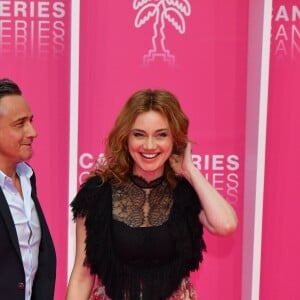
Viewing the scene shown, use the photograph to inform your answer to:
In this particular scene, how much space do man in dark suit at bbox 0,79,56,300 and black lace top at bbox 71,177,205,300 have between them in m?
0.16

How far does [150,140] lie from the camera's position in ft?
6.72

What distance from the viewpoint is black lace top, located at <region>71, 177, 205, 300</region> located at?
2.06 m

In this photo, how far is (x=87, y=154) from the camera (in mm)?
3357

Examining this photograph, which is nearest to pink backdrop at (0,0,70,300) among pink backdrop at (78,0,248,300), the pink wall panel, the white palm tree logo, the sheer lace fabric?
pink backdrop at (78,0,248,300)

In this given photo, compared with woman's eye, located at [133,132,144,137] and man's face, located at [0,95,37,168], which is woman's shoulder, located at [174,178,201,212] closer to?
woman's eye, located at [133,132,144,137]

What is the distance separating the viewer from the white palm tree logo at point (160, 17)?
3.28m

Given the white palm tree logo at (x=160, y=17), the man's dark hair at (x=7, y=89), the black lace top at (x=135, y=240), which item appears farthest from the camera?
the white palm tree logo at (x=160, y=17)

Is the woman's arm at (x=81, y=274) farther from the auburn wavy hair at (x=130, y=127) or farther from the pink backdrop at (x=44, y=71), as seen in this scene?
the pink backdrop at (x=44, y=71)

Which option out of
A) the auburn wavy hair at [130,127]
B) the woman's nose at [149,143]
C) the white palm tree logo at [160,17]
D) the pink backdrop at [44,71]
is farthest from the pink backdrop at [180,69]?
the woman's nose at [149,143]

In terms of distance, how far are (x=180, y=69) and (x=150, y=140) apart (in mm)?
1353

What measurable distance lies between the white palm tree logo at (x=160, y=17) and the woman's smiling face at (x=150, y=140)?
1.30m

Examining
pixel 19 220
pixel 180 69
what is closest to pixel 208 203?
pixel 19 220

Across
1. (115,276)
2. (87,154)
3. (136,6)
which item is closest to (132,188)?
(115,276)

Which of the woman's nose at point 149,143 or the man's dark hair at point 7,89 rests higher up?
the man's dark hair at point 7,89
